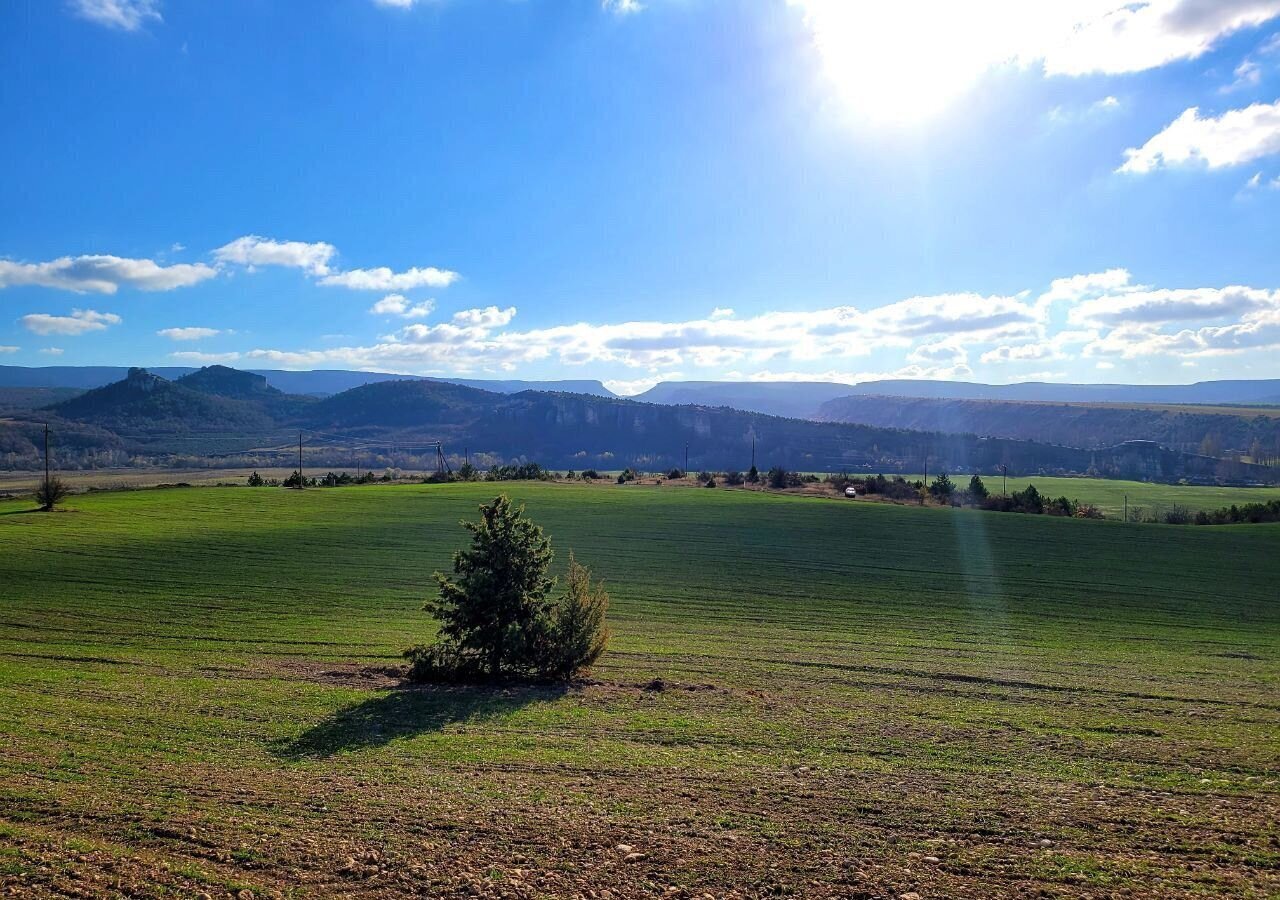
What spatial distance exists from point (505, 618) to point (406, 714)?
3.88 metres

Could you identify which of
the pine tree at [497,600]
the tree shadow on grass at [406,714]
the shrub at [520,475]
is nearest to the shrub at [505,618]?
the pine tree at [497,600]

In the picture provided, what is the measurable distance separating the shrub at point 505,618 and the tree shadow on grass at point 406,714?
0.69m

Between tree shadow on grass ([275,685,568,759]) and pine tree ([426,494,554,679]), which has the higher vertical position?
pine tree ([426,494,554,679])

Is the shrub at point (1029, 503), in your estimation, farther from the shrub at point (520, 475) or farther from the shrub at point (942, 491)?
the shrub at point (520, 475)

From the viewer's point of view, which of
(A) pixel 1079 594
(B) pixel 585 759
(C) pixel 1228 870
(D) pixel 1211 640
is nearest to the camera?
→ (C) pixel 1228 870

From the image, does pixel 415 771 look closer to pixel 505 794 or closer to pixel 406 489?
pixel 505 794

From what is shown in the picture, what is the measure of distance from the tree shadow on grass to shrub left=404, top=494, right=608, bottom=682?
0.69m

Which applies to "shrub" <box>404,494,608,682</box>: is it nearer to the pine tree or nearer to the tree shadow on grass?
the pine tree

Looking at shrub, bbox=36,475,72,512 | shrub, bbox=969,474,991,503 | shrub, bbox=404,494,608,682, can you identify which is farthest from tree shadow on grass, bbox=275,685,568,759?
shrub, bbox=969,474,991,503

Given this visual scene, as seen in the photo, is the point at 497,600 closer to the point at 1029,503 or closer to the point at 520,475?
the point at 1029,503

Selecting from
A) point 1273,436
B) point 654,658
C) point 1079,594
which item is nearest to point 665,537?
point 1079,594

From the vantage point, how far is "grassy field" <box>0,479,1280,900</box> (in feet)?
26.9

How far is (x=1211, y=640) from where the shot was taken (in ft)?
89.4

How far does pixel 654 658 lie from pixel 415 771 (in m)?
11.1
